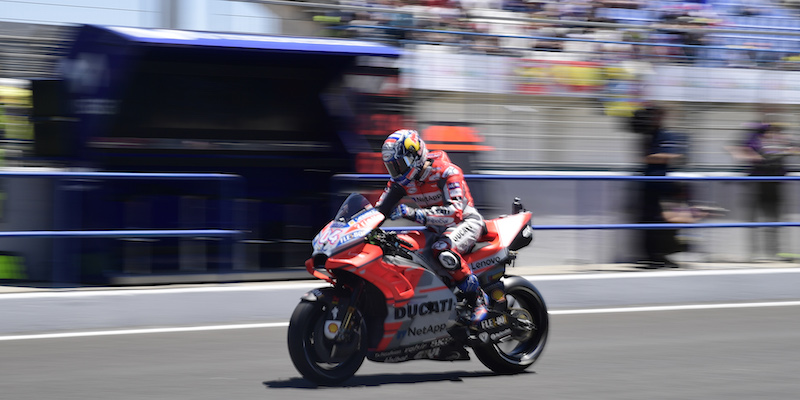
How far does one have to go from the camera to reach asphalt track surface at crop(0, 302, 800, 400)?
5.78 meters

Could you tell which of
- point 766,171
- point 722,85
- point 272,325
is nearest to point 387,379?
point 272,325

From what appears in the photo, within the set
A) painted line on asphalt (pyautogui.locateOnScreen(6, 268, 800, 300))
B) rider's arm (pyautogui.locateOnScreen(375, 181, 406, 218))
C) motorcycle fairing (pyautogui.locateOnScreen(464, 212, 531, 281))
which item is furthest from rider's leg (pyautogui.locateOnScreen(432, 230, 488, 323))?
painted line on asphalt (pyautogui.locateOnScreen(6, 268, 800, 300))

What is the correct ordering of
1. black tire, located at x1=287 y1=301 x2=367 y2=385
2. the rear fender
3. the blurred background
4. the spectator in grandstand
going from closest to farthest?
black tire, located at x1=287 y1=301 x2=367 y2=385 → the rear fender → the blurred background → the spectator in grandstand

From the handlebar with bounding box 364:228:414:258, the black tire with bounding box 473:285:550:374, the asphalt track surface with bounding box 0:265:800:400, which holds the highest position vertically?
the handlebar with bounding box 364:228:414:258

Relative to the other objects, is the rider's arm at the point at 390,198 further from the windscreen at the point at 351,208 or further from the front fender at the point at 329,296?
the front fender at the point at 329,296

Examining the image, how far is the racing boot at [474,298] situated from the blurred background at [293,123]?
9.90 ft

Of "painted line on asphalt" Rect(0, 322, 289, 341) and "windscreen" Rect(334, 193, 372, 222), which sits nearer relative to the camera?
"windscreen" Rect(334, 193, 372, 222)

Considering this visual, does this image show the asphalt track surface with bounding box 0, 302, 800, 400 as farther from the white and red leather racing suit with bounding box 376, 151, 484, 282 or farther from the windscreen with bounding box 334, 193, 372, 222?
the windscreen with bounding box 334, 193, 372, 222

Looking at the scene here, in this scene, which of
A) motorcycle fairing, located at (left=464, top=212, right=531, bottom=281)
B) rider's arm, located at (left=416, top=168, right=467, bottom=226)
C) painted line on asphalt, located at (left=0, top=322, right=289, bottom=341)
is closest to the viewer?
rider's arm, located at (left=416, top=168, right=467, bottom=226)

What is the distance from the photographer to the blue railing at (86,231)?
8.00 meters

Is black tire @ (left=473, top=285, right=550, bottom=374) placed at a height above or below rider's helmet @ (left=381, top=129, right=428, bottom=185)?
below

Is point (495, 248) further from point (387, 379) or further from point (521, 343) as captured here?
point (387, 379)

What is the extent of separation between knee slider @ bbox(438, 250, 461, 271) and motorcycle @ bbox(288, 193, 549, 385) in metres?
0.11

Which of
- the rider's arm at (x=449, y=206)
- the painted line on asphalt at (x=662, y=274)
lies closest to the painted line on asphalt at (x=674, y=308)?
the painted line on asphalt at (x=662, y=274)
